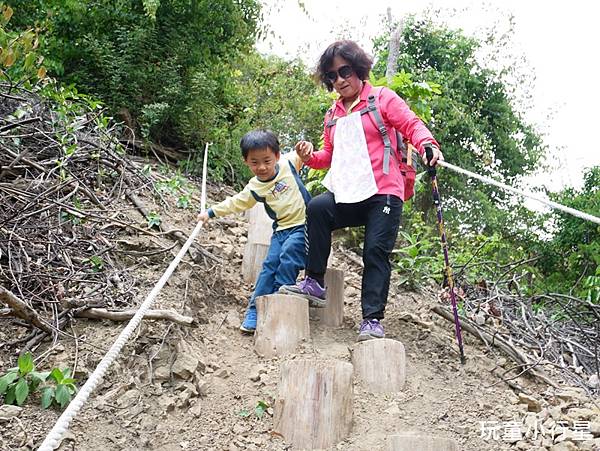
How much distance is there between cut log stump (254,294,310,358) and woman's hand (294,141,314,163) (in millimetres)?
770

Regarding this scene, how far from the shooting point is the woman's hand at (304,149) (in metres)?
3.25

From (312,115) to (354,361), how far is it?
4.22 metres

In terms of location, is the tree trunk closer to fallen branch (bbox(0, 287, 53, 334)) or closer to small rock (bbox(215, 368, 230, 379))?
small rock (bbox(215, 368, 230, 379))

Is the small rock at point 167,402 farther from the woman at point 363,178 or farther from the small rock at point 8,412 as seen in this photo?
the woman at point 363,178

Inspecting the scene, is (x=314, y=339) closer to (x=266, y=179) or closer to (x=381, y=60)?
(x=266, y=179)

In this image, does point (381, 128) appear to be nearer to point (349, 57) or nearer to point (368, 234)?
point (349, 57)

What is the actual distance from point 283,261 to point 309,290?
24 cm

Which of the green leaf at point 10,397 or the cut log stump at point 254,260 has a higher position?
the cut log stump at point 254,260

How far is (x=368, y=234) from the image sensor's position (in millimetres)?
3002

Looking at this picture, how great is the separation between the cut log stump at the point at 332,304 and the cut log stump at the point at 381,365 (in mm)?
628

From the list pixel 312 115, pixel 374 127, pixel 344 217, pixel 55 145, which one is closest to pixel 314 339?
pixel 344 217

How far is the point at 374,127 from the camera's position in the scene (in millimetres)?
3100

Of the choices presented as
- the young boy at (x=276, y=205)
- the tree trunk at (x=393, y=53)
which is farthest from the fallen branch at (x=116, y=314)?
the tree trunk at (x=393, y=53)

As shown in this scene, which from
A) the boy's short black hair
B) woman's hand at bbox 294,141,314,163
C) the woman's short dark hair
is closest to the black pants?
woman's hand at bbox 294,141,314,163
